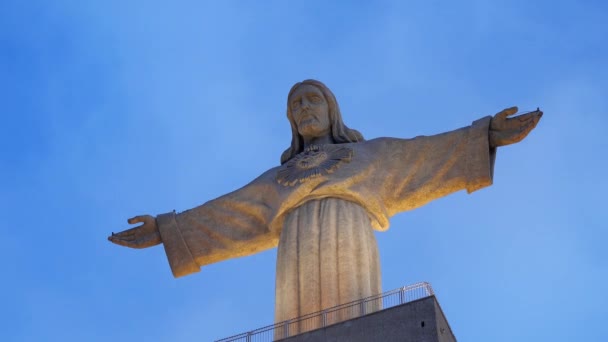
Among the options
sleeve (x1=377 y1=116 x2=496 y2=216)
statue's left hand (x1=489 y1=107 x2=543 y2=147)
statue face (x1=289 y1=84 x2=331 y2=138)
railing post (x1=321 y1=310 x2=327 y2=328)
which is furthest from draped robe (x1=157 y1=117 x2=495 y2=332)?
statue face (x1=289 y1=84 x2=331 y2=138)

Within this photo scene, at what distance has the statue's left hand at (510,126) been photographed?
74.8 ft

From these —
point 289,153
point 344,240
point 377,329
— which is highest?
point 289,153

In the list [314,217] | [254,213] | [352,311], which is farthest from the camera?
[254,213]

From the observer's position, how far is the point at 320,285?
21594 millimetres

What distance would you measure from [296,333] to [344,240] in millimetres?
1968

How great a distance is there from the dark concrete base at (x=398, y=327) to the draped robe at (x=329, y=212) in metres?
2.01

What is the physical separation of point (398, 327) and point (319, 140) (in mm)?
6869

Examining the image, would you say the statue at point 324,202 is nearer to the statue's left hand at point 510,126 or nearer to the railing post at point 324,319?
the statue's left hand at point 510,126

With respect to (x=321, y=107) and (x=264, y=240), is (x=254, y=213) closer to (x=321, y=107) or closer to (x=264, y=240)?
(x=264, y=240)

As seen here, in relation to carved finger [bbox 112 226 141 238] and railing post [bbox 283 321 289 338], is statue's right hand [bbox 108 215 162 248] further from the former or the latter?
railing post [bbox 283 321 289 338]

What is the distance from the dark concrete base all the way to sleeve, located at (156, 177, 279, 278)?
16.4 ft

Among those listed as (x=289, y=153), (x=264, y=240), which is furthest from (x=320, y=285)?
Result: (x=289, y=153)

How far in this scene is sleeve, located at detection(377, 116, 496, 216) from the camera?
23172 millimetres

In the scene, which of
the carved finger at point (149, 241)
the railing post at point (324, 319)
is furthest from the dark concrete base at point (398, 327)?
the carved finger at point (149, 241)
